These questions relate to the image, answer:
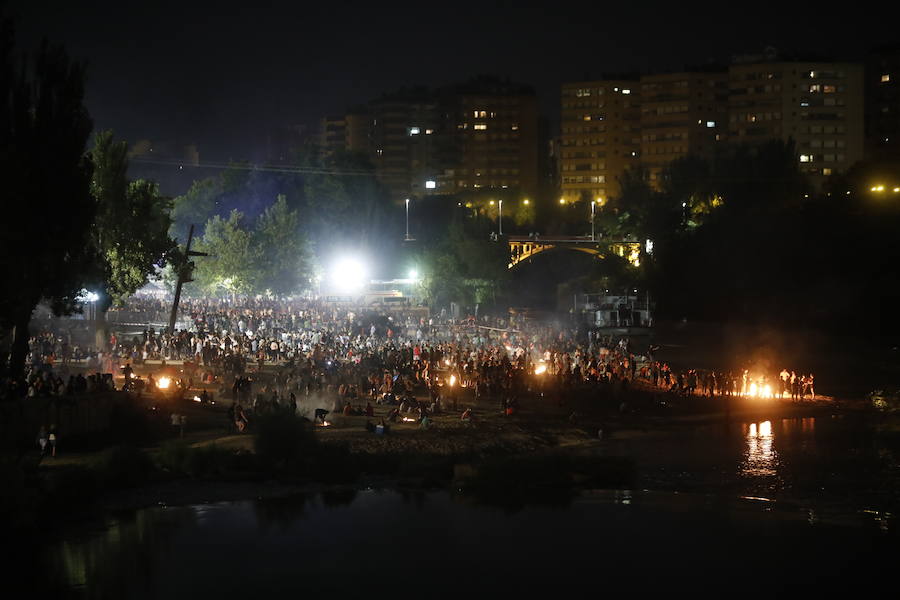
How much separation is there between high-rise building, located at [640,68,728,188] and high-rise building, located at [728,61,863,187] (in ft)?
22.9

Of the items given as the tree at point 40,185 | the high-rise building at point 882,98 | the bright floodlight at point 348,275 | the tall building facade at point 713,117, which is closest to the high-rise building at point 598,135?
the tall building facade at point 713,117

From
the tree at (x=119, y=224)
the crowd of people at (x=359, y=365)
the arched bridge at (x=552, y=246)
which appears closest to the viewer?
the crowd of people at (x=359, y=365)

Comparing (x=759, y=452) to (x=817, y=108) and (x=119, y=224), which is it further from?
(x=817, y=108)

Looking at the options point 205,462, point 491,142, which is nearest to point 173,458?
point 205,462

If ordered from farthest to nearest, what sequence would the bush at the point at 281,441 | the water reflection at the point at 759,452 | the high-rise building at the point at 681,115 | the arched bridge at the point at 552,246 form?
the high-rise building at the point at 681,115 < the arched bridge at the point at 552,246 < the water reflection at the point at 759,452 < the bush at the point at 281,441

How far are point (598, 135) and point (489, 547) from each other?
13795 cm

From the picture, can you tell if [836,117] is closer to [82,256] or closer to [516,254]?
[516,254]

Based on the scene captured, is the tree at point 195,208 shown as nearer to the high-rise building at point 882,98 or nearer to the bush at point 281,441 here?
the bush at point 281,441

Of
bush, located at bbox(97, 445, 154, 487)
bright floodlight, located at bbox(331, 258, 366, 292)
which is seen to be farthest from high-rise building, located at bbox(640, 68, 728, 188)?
bush, located at bbox(97, 445, 154, 487)

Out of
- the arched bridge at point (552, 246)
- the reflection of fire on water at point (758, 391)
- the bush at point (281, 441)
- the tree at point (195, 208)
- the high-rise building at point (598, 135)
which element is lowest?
the bush at point (281, 441)

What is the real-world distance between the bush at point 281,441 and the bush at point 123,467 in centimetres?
311

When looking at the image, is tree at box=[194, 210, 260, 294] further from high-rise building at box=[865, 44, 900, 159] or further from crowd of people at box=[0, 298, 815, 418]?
high-rise building at box=[865, 44, 900, 159]

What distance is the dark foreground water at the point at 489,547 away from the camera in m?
20.8

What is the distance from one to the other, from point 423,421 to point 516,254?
245 ft
